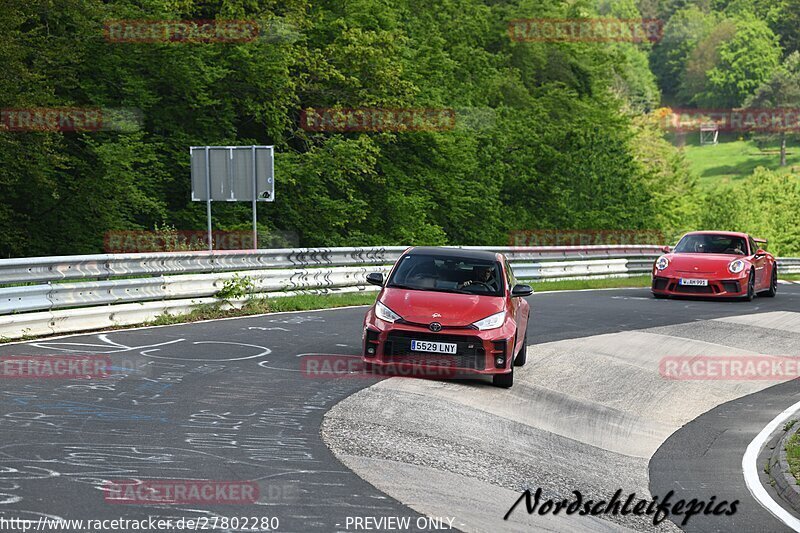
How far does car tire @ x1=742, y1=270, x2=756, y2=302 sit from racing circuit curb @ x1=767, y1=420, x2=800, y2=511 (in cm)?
1318

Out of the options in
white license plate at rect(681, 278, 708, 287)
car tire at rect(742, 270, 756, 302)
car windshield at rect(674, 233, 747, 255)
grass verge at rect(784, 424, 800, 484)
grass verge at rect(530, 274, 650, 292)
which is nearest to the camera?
grass verge at rect(784, 424, 800, 484)

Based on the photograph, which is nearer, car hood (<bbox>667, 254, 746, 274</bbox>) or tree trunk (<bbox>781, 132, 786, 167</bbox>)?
car hood (<bbox>667, 254, 746, 274</bbox>)

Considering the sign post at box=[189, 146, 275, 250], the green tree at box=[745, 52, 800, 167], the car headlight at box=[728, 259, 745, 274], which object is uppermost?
the green tree at box=[745, 52, 800, 167]

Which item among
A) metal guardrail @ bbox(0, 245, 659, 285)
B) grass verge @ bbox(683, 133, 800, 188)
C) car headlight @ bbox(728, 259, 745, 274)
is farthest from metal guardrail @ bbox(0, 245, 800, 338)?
grass verge @ bbox(683, 133, 800, 188)

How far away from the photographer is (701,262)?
23.7 meters

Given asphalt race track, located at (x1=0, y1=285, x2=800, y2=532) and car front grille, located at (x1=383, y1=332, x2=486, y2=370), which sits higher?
car front grille, located at (x1=383, y1=332, x2=486, y2=370)

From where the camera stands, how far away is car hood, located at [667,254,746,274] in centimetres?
2353

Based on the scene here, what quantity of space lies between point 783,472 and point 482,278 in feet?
15.0

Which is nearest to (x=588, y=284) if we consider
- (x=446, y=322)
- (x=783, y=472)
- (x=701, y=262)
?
(x=701, y=262)

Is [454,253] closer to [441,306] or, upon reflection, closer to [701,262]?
[441,306]

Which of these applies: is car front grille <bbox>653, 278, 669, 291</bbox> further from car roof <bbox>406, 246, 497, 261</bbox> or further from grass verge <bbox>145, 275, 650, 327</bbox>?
car roof <bbox>406, 246, 497, 261</bbox>

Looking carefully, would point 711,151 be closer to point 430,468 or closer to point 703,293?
point 703,293

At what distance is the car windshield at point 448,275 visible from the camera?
12.5 m

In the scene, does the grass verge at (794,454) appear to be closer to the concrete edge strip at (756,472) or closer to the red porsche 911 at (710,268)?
the concrete edge strip at (756,472)
